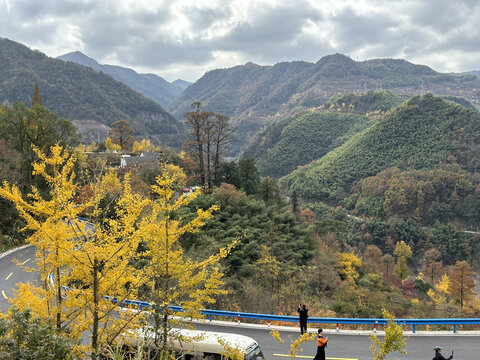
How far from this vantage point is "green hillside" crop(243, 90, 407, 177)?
4870 inches

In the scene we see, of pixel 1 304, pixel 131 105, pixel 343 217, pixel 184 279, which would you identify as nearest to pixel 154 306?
pixel 184 279

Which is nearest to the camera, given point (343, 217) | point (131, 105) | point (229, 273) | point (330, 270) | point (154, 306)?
point (154, 306)

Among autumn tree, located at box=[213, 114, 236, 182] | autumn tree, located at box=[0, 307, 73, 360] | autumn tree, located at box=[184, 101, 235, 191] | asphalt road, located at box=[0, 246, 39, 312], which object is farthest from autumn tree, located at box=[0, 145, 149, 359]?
autumn tree, located at box=[213, 114, 236, 182]

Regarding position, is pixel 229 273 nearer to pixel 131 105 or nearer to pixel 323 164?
pixel 323 164

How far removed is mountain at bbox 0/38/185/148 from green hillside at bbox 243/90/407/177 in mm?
50737

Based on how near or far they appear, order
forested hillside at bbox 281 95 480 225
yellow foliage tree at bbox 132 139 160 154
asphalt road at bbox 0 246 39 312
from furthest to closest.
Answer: forested hillside at bbox 281 95 480 225 < yellow foliage tree at bbox 132 139 160 154 < asphalt road at bbox 0 246 39 312

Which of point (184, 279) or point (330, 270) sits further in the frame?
point (330, 270)

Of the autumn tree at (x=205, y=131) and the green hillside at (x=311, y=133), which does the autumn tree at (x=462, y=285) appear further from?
the green hillside at (x=311, y=133)

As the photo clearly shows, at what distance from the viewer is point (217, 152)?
31.6m

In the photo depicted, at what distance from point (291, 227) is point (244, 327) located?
1546 cm

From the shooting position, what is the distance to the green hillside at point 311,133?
124 metres

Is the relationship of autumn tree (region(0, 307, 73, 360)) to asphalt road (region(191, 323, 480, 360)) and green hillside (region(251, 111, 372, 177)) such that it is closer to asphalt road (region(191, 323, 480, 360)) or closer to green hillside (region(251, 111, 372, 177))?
asphalt road (region(191, 323, 480, 360))

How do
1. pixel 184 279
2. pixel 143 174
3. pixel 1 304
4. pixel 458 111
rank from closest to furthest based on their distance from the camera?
pixel 184 279 < pixel 1 304 < pixel 143 174 < pixel 458 111

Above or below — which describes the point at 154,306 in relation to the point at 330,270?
above
